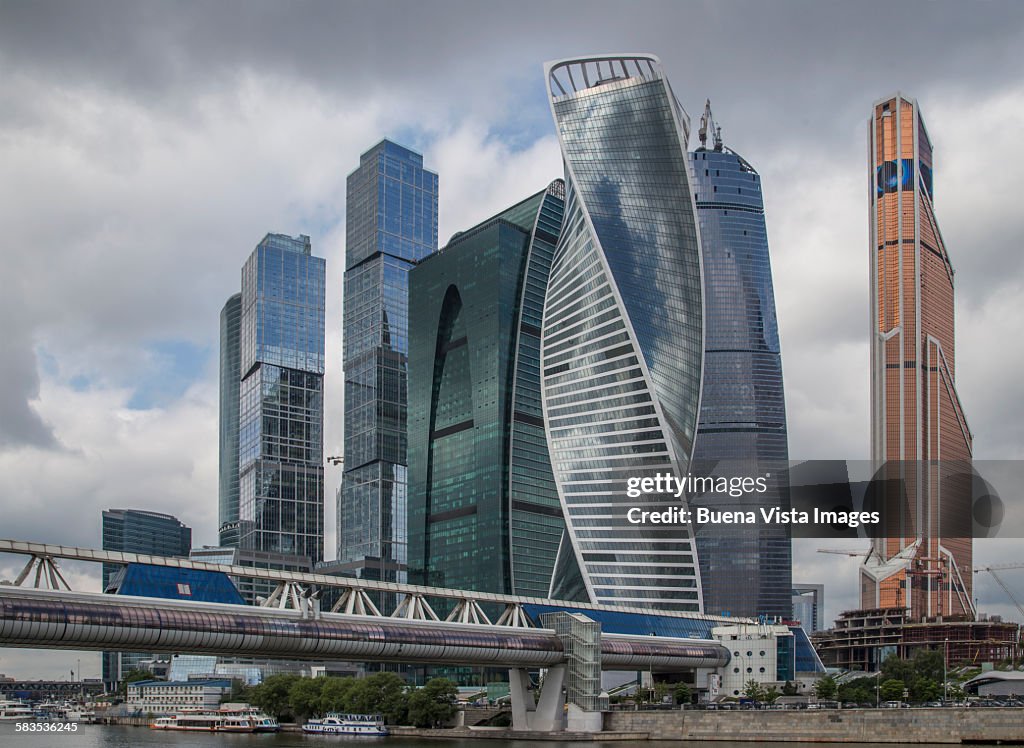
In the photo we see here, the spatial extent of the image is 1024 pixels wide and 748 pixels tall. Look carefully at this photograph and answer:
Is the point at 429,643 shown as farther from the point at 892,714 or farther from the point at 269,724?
the point at 269,724

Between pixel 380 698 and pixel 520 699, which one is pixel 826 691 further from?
pixel 380 698

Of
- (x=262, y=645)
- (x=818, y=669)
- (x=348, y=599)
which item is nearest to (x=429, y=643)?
(x=348, y=599)

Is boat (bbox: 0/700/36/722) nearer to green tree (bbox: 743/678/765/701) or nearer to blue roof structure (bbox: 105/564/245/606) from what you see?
blue roof structure (bbox: 105/564/245/606)

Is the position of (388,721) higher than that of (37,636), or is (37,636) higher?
(37,636)

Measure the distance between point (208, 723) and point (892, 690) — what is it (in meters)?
85.5

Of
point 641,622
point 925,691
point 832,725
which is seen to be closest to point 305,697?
point 641,622

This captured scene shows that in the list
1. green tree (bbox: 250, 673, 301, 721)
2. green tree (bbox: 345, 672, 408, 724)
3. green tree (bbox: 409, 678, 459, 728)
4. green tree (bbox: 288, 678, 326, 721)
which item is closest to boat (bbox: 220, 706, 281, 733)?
green tree (bbox: 250, 673, 301, 721)

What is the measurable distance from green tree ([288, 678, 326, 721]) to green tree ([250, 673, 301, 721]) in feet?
6.58

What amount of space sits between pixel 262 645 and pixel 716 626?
80815mm

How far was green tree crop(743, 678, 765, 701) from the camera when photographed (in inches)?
4951

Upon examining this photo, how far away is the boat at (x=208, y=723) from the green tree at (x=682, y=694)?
52.2 m

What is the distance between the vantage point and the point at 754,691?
129 meters

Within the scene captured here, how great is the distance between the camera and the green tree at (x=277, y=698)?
15538cm

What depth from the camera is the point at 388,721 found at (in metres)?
134
